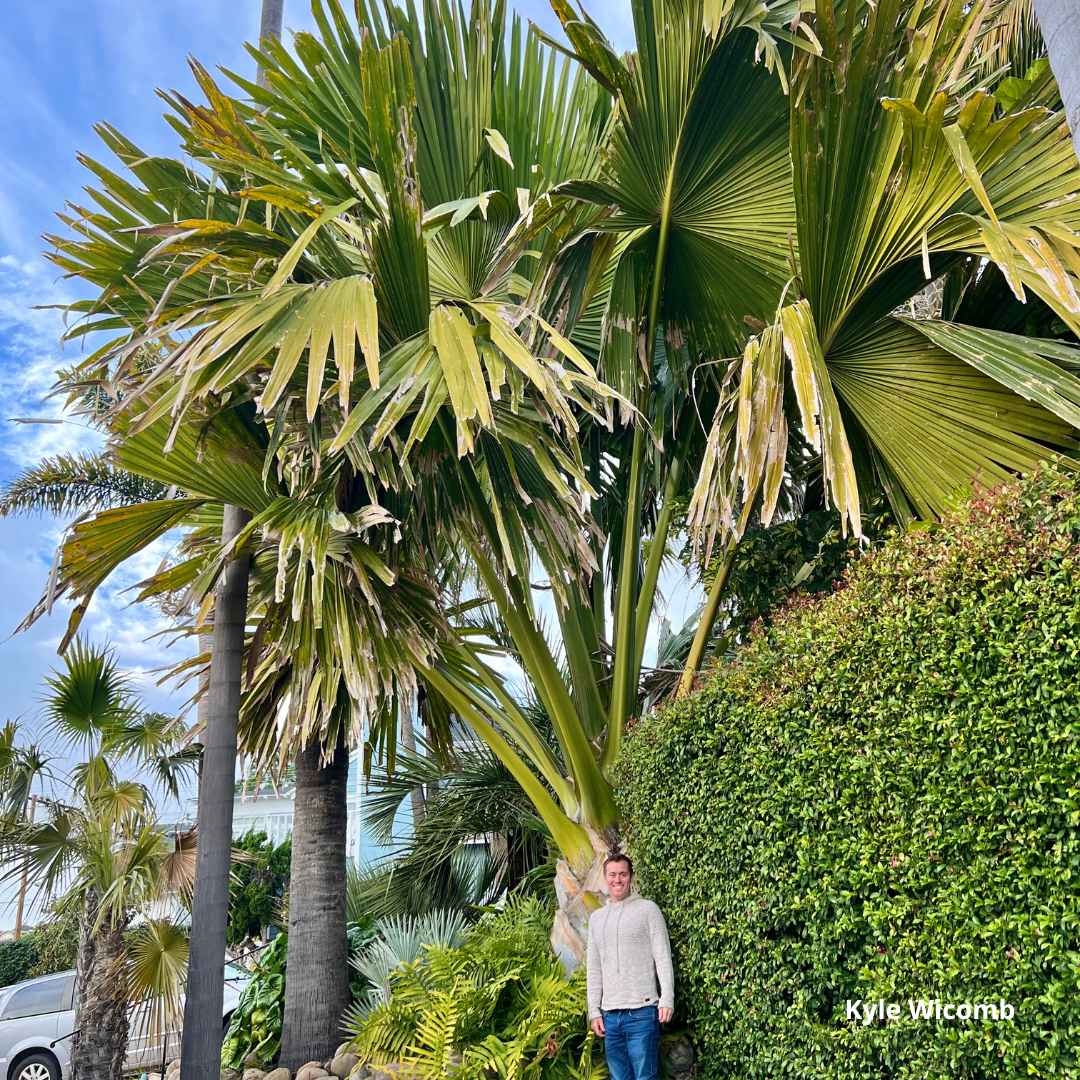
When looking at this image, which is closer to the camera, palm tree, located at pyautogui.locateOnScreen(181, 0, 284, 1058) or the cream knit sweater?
palm tree, located at pyautogui.locateOnScreen(181, 0, 284, 1058)

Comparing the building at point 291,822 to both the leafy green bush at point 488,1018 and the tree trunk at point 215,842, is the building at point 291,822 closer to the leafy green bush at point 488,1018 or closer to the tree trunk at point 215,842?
the leafy green bush at point 488,1018

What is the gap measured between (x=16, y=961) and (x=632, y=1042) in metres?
20.3

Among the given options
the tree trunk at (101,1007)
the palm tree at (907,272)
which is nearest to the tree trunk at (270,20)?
the palm tree at (907,272)

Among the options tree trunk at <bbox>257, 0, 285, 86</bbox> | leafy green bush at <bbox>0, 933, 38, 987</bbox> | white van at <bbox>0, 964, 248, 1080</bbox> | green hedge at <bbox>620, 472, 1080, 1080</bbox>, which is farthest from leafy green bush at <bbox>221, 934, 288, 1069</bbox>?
leafy green bush at <bbox>0, 933, 38, 987</bbox>

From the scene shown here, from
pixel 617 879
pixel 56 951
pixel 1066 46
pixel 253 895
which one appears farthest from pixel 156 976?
pixel 56 951

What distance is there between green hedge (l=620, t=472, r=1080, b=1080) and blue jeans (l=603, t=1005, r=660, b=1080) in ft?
1.05

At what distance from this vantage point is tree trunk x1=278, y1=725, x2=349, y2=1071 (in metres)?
5.89

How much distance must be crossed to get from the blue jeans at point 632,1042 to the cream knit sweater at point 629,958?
0.18 ft

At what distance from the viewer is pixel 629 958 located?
12.8 feet

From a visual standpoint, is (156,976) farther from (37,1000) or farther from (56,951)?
(56,951)

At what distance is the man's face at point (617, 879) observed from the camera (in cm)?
419

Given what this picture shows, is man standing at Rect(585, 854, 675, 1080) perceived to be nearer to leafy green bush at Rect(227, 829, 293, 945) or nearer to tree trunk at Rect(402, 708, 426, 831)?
tree trunk at Rect(402, 708, 426, 831)

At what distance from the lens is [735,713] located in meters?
3.46

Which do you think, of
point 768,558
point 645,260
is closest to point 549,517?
point 768,558
